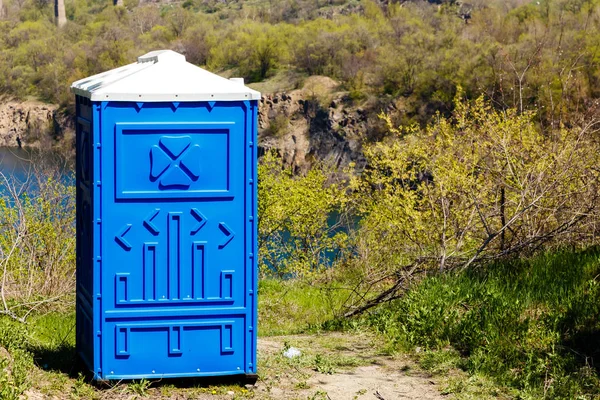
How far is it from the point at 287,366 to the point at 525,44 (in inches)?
2125

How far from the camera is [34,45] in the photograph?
9844cm

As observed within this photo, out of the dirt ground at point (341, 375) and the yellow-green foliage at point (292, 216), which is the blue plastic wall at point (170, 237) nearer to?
the dirt ground at point (341, 375)

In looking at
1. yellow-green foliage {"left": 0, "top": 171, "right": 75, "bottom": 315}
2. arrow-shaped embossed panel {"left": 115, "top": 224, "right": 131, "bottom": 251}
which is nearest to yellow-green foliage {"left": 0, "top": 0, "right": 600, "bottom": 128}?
yellow-green foliage {"left": 0, "top": 171, "right": 75, "bottom": 315}

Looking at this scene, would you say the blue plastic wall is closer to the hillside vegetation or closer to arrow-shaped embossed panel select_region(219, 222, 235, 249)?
arrow-shaped embossed panel select_region(219, 222, 235, 249)

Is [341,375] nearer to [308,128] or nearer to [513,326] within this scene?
[513,326]

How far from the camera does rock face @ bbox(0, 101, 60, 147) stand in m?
82.1

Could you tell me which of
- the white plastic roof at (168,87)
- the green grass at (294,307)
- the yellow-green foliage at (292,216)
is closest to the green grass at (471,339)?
the green grass at (294,307)

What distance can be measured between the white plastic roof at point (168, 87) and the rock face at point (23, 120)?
78.4 meters

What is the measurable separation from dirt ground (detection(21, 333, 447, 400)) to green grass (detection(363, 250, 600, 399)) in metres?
0.18

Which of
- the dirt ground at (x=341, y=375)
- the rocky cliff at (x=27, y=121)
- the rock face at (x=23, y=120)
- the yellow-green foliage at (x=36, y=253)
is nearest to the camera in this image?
the dirt ground at (x=341, y=375)

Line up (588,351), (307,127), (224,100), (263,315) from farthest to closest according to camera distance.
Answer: (307,127) → (263,315) → (588,351) → (224,100)

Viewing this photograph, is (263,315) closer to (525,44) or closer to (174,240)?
(174,240)

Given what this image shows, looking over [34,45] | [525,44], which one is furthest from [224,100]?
[34,45]

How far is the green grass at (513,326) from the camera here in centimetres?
518
